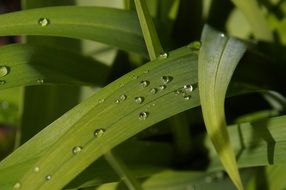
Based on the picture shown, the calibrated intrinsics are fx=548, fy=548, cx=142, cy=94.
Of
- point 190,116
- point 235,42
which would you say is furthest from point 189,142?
point 235,42

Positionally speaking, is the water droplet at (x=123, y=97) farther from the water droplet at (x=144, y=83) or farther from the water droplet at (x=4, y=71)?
the water droplet at (x=4, y=71)

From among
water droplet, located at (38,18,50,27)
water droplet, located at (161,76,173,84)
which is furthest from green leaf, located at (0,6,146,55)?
water droplet, located at (161,76,173,84)

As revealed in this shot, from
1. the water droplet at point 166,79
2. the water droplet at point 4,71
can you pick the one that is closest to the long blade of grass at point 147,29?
the water droplet at point 166,79

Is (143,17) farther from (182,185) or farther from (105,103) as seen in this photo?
(182,185)

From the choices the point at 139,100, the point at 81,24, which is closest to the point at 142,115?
the point at 139,100

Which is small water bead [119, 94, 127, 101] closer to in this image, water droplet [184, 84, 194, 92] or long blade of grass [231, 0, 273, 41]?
water droplet [184, 84, 194, 92]
